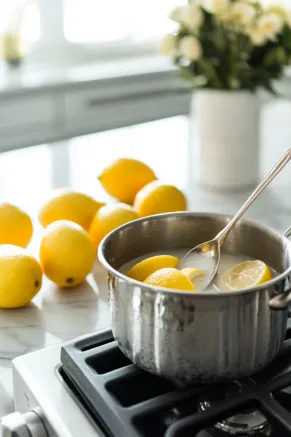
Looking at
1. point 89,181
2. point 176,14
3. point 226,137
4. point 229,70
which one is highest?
point 176,14

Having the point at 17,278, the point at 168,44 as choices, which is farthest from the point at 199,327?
the point at 168,44

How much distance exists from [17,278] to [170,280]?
27 cm

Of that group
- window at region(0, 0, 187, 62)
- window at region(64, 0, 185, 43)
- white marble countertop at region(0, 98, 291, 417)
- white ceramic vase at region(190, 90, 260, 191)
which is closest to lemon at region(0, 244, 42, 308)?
white marble countertop at region(0, 98, 291, 417)

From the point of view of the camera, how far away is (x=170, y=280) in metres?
0.56

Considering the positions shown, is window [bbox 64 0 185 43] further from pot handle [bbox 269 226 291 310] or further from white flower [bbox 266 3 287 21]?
pot handle [bbox 269 226 291 310]

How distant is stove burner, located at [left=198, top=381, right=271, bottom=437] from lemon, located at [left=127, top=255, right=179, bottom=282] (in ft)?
0.46

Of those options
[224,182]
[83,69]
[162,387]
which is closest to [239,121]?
[224,182]

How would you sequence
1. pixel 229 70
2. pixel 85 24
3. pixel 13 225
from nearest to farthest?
pixel 13 225 < pixel 229 70 < pixel 85 24

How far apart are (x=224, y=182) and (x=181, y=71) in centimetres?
25

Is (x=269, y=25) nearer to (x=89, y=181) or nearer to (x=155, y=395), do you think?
(x=89, y=181)

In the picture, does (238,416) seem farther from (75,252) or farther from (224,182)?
(224,182)

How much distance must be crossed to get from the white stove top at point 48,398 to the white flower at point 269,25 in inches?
29.8

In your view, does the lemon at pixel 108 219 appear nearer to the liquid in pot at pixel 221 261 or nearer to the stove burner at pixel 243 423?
the liquid in pot at pixel 221 261

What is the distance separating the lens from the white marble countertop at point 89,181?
28.9 inches
